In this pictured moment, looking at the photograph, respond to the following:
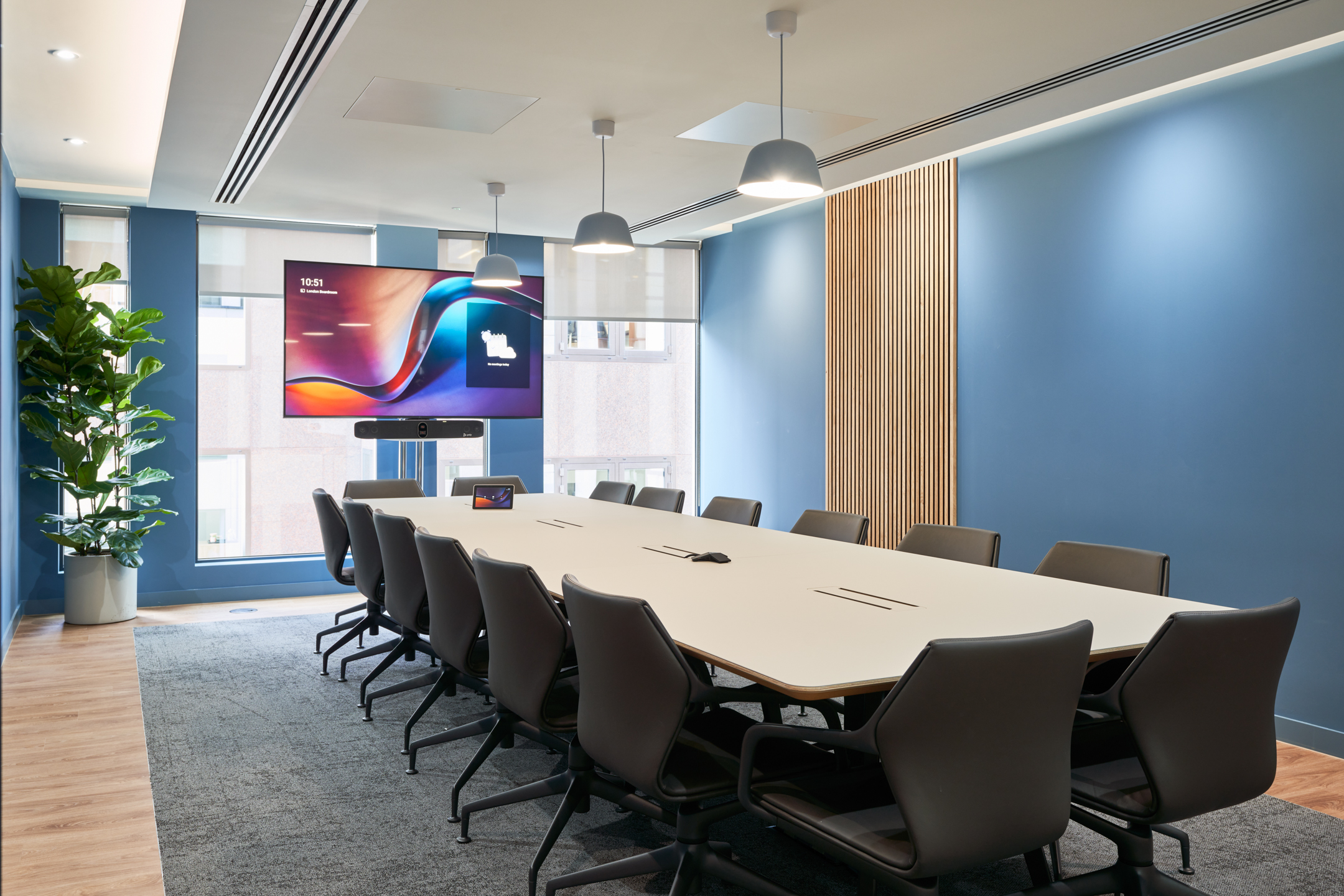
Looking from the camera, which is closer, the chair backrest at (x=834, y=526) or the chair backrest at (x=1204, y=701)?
the chair backrest at (x=1204, y=701)

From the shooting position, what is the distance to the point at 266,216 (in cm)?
796

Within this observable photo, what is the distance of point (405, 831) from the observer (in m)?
3.48

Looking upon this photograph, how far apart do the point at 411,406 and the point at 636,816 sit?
17.0 ft

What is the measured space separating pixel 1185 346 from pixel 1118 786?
3219 mm

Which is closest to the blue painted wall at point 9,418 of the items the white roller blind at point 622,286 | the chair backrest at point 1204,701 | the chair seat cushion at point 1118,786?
the white roller blind at point 622,286

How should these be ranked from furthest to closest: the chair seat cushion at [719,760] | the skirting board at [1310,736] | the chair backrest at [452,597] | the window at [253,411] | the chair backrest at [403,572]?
the window at [253,411]
the skirting board at [1310,736]
the chair backrest at [403,572]
the chair backrest at [452,597]
the chair seat cushion at [719,760]

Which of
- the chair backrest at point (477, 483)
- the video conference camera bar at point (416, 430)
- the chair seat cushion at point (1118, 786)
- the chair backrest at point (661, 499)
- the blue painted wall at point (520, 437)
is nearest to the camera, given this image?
the chair seat cushion at point (1118, 786)

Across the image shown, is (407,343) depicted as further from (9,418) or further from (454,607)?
(454,607)

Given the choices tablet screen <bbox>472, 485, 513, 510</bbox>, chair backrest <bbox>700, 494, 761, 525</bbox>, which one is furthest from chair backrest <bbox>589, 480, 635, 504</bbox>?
chair backrest <bbox>700, 494, 761, 525</bbox>

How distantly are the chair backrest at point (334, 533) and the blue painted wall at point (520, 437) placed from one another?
3.10 metres

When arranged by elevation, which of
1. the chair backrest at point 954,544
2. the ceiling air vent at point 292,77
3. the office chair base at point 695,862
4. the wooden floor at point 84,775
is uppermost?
the ceiling air vent at point 292,77

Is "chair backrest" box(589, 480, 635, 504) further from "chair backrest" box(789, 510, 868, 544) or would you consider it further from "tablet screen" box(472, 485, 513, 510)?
"chair backrest" box(789, 510, 868, 544)

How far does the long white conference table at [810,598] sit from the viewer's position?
239 centimetres

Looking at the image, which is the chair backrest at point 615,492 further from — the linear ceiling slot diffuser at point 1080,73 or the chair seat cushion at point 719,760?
the chair seat cushion at point 719,760
